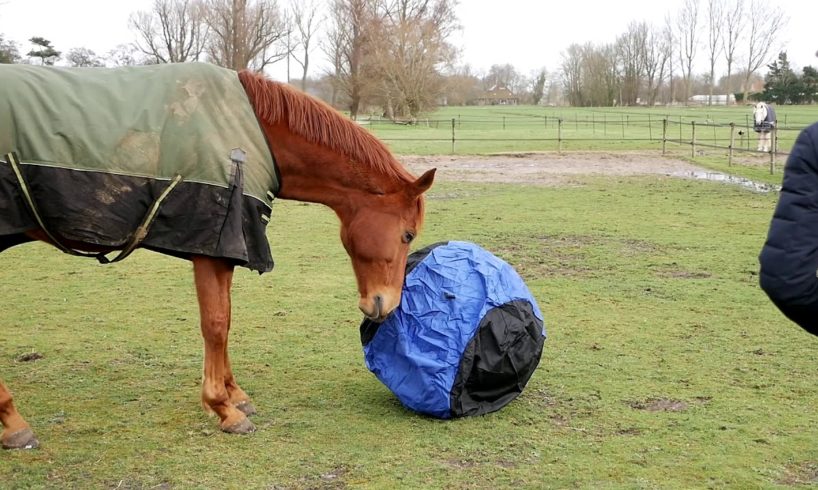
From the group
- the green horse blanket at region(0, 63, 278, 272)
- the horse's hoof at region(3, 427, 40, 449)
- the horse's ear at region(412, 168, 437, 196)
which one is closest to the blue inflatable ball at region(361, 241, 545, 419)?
the horse's ear at region(412, 168, 437, 196)

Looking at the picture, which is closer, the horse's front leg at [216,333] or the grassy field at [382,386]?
the grassy field at [382,386]

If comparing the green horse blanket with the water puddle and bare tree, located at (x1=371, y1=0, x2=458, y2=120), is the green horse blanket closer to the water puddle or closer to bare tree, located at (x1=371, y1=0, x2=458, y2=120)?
the water puddle

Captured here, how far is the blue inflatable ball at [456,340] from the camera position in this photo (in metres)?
3.80

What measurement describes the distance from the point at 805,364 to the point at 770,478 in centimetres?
170

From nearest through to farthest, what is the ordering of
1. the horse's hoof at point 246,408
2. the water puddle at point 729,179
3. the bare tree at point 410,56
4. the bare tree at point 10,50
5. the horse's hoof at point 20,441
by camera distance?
1. the horse's hoof at point 20,441
2. the horse's hoof at point 246,408
3. the water puddle at point 729,179
4. the bare tree at point 10,50
5. the bare tree at point 410,56

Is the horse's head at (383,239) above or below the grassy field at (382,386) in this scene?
above

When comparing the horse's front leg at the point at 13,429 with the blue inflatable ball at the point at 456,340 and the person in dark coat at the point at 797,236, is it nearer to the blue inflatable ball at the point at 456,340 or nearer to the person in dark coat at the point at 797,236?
the blue inflatable ball at the point at 456,340

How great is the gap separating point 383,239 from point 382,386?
1036 millimetres

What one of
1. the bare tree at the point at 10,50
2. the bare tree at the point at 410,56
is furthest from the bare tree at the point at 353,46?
the bare tree at the point at 10,50

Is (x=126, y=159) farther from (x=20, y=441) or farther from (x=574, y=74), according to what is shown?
(x=574, y=74)

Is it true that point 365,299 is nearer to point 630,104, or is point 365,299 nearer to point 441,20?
point 441,20

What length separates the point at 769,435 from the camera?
3592 millimetres

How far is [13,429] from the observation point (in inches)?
140

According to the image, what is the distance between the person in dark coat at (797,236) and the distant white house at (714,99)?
83.4 meters
